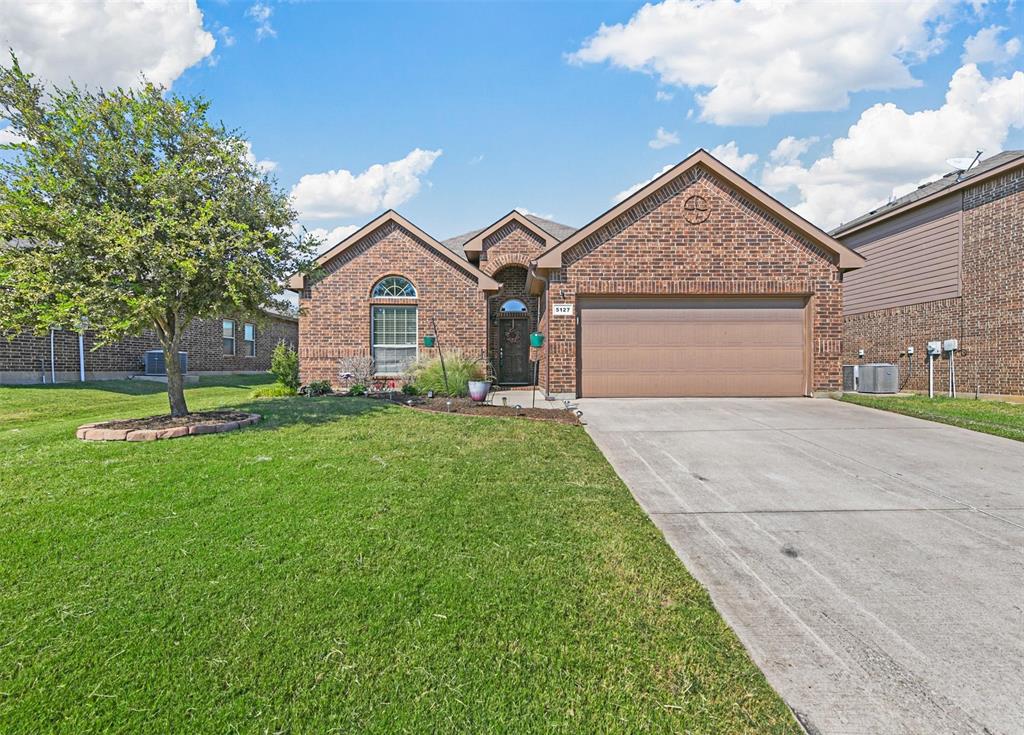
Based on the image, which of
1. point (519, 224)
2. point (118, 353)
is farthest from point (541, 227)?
point (118, 353)

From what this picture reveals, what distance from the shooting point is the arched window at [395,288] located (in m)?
14.0

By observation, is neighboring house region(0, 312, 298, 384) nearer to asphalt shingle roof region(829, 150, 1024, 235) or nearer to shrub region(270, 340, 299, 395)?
shrub region(270, 340, 299, 395)

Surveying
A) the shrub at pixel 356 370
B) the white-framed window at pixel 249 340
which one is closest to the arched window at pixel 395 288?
the shrub at pixel 356 370

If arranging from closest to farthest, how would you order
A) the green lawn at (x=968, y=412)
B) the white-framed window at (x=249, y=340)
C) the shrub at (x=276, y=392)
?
the green lawn at (x=968, y=412) < the shrub at (x=276, y=392) < the white-framed window at (x=249, y=340)

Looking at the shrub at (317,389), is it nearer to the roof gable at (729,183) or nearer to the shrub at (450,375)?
the shrub at (450,375)

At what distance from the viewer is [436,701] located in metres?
1.91

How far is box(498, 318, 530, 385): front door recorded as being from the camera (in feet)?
54.2

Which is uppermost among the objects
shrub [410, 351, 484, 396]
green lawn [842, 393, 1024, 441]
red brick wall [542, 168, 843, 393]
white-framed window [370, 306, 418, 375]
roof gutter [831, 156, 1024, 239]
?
Result: roof gutter [831, 156, 1024, 239]

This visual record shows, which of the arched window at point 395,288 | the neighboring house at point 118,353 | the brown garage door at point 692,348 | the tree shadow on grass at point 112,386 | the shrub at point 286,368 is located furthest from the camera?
the arched window at point 395,288

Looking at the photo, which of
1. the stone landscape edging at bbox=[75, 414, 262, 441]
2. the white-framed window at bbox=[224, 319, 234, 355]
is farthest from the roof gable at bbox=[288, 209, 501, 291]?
the white-framed window at bbox=[224, 319, 234, 355]

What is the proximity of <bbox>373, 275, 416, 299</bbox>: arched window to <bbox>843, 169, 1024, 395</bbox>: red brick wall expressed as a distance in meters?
14.3

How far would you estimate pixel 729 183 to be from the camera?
11.2 m

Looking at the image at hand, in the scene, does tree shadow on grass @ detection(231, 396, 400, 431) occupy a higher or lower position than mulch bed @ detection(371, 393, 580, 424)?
higher

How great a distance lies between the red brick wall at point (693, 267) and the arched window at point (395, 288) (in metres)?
4.77
